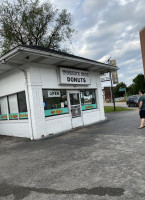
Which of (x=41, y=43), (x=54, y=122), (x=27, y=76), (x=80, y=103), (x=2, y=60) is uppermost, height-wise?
(x=41, y=43)

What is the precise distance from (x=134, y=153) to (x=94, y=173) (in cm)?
155

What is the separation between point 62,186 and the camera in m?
3.23

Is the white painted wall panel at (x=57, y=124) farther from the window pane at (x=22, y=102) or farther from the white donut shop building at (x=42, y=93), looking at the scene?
the window pane at (x=22, y=102)

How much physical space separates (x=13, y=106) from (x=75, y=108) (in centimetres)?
370

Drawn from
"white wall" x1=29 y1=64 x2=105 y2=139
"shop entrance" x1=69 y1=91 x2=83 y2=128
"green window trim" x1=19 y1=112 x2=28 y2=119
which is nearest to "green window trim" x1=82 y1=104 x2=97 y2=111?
"shop entrance" x1=69 y1=91 x2=83 y2=128

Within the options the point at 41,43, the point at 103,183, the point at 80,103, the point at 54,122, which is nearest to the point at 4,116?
the point at 54,122

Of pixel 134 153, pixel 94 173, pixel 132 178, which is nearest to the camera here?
pixel 132 178

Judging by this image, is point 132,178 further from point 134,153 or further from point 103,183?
point 134,153

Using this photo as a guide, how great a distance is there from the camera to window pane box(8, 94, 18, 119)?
31.3ft

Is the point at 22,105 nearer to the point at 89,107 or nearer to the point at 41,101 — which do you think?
the point at 41,101

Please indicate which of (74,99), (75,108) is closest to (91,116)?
(75,108)

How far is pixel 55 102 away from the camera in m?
9.35

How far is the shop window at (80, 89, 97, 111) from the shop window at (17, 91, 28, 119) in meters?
3.92

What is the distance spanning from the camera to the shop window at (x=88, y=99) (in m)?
11.3
